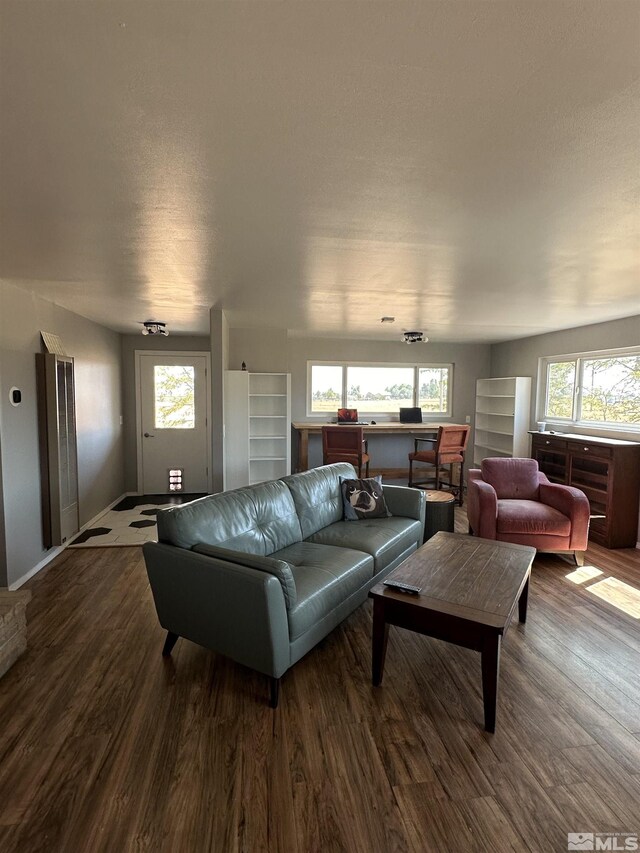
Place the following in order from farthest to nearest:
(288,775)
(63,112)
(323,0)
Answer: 1. (288,775)
2. (63,112)
3. (323,0)

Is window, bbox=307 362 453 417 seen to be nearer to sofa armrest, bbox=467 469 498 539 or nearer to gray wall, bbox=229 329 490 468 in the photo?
gray wall, bbox=229 329 490 468

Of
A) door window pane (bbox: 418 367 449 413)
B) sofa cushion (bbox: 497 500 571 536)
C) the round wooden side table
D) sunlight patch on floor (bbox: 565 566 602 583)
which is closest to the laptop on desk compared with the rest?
door window pane (bbox: 418 367 449 413)

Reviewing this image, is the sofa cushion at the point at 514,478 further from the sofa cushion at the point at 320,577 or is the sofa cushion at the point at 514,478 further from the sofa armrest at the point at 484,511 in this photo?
the sofa cushion at the point at 320,577

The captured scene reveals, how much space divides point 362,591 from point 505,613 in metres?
0.94

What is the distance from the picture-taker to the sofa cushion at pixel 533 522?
12.1 ft

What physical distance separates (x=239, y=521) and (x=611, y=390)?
4469mm

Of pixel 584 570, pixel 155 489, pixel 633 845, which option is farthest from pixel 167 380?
pixel 633 845

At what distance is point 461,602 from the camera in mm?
2078

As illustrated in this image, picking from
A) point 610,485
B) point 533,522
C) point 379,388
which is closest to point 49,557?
point 533,522

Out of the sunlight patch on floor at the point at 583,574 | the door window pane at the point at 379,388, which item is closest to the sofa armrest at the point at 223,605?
the sunlight patch on floor at the point at 583,574

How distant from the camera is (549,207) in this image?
1891 millimetres

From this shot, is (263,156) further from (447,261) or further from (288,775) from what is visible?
(288,775)

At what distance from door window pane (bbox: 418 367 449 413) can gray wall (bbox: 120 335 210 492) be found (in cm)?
347

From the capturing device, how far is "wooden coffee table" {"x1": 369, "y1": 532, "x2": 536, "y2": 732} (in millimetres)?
1899
